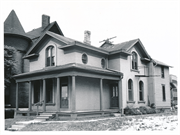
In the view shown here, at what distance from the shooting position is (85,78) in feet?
62.3

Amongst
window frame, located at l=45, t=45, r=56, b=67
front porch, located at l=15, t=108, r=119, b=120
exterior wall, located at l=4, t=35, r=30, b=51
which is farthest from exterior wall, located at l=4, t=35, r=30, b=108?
window frame, located at l=45, t=45, r=56, b=67

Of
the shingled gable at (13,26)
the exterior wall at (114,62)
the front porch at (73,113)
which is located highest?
the shingled gable at (13,26)

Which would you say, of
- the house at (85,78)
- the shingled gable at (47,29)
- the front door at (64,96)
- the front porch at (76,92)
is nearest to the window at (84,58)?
the house at (85,78)

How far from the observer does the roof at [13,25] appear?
929 inches

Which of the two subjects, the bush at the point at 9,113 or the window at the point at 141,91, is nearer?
the bush at the point at 9,113

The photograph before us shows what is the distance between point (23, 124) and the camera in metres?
14.9

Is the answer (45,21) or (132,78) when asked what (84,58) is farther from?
(45,21)

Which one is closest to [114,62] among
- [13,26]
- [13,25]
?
[13,26]

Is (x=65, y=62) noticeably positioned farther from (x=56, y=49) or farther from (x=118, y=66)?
(x=118, y=66)

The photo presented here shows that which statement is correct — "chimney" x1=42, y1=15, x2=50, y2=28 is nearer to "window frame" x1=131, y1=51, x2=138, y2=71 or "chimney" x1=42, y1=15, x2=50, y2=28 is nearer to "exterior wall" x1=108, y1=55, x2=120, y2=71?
"exterior wall" x1=108, y1=55, x2=120, y2=71

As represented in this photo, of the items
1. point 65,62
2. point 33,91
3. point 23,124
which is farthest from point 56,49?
point 23,124

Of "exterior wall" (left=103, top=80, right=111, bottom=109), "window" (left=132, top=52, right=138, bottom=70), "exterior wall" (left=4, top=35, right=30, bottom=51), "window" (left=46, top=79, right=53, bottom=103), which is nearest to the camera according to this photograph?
"window" (left=46, top=79, right=53, bottom=103)

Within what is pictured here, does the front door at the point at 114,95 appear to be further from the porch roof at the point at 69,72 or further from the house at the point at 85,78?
the porch roof at the point at 69,72

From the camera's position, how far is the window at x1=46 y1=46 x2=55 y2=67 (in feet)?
65.8
